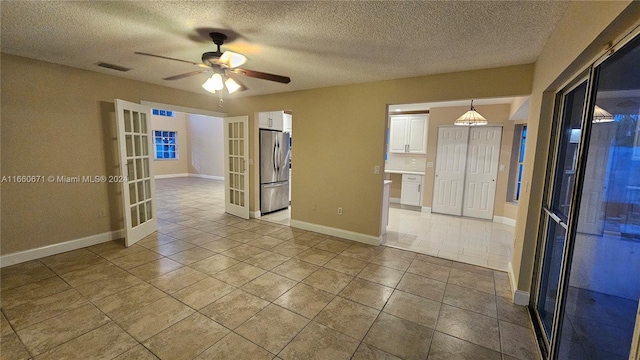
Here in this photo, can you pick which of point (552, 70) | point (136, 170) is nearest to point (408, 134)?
point (552, 70)

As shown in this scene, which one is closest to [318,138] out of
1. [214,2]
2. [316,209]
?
[316,209]

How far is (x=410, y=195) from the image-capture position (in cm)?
649

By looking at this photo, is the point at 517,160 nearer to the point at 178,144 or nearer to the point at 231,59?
the point at 231,59

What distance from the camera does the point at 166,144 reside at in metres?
10.8

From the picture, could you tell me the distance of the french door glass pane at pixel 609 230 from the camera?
3.70 feet

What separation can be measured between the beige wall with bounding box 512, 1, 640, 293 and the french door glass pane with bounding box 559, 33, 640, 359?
13 cm

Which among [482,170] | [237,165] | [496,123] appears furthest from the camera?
[482,170]

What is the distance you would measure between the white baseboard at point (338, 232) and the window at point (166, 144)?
8606 mm

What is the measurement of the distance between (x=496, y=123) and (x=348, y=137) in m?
3.42

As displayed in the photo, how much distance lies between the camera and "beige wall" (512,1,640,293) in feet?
3.91

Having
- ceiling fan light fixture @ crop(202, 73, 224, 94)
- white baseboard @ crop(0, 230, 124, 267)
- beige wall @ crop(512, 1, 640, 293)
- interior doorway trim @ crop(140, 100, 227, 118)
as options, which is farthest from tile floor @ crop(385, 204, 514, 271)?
white baseboard @ crop(0, 230, 124, 267)

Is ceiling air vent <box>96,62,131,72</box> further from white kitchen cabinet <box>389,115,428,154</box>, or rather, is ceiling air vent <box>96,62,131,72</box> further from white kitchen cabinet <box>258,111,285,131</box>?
white kitchen cabinet <box>389,115,428,154</box>

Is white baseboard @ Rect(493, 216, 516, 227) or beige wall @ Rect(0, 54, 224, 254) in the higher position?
beige wall @ Rect(0, 54, 224, 254)

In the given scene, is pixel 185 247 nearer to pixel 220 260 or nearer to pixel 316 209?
pixel 220 260
